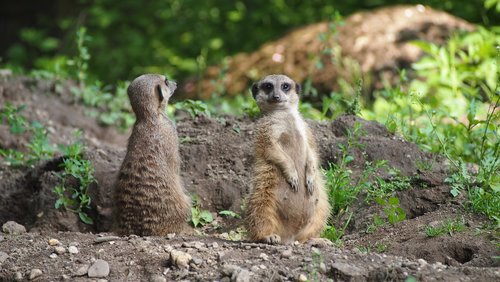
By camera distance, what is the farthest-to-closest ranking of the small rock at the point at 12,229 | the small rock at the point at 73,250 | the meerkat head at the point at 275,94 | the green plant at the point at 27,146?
the green plant at the point at 27,146
the small rock at the point at 12,229
the meerkat head at the point at 275,94
the small rock at the point at 73,250

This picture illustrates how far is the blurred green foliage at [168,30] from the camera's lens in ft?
39.8

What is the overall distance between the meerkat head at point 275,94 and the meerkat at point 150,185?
2.08 feet

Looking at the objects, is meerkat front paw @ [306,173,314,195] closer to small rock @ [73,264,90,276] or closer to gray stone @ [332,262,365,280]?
gray stone @ [332,262,365,280]

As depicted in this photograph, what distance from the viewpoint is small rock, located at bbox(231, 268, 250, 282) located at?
344 cm

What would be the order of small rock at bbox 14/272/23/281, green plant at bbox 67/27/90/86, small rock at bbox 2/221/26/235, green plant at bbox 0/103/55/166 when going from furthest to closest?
green plant at bbox 67/27/90/86, green plant at bbox 0/103/55/166, small rock at bbox 2/221/26/235, small rock at bbox 14/272/23/281

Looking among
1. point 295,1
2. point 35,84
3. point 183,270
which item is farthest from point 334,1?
point 183,270

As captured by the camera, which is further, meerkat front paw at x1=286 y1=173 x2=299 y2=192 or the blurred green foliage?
the blurred green foliage

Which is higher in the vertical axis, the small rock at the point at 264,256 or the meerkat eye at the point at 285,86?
the meerkat eye at the point at 285,86

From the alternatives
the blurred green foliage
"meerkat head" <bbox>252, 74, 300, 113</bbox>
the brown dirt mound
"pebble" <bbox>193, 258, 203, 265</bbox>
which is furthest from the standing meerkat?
the blurred green foliage

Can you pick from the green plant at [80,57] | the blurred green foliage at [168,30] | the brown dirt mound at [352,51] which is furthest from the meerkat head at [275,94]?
the blurred green foliage at [168,30]

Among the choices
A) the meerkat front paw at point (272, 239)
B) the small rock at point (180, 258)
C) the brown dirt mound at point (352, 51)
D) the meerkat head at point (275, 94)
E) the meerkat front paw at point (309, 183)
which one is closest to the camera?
the small rock at point (180, 258)

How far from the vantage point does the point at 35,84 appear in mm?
7434

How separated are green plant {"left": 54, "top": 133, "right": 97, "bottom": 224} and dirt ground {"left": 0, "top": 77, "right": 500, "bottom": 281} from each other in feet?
0.24

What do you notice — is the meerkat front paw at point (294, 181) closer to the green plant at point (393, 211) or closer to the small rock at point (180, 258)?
the green plant at point (393, 211)
